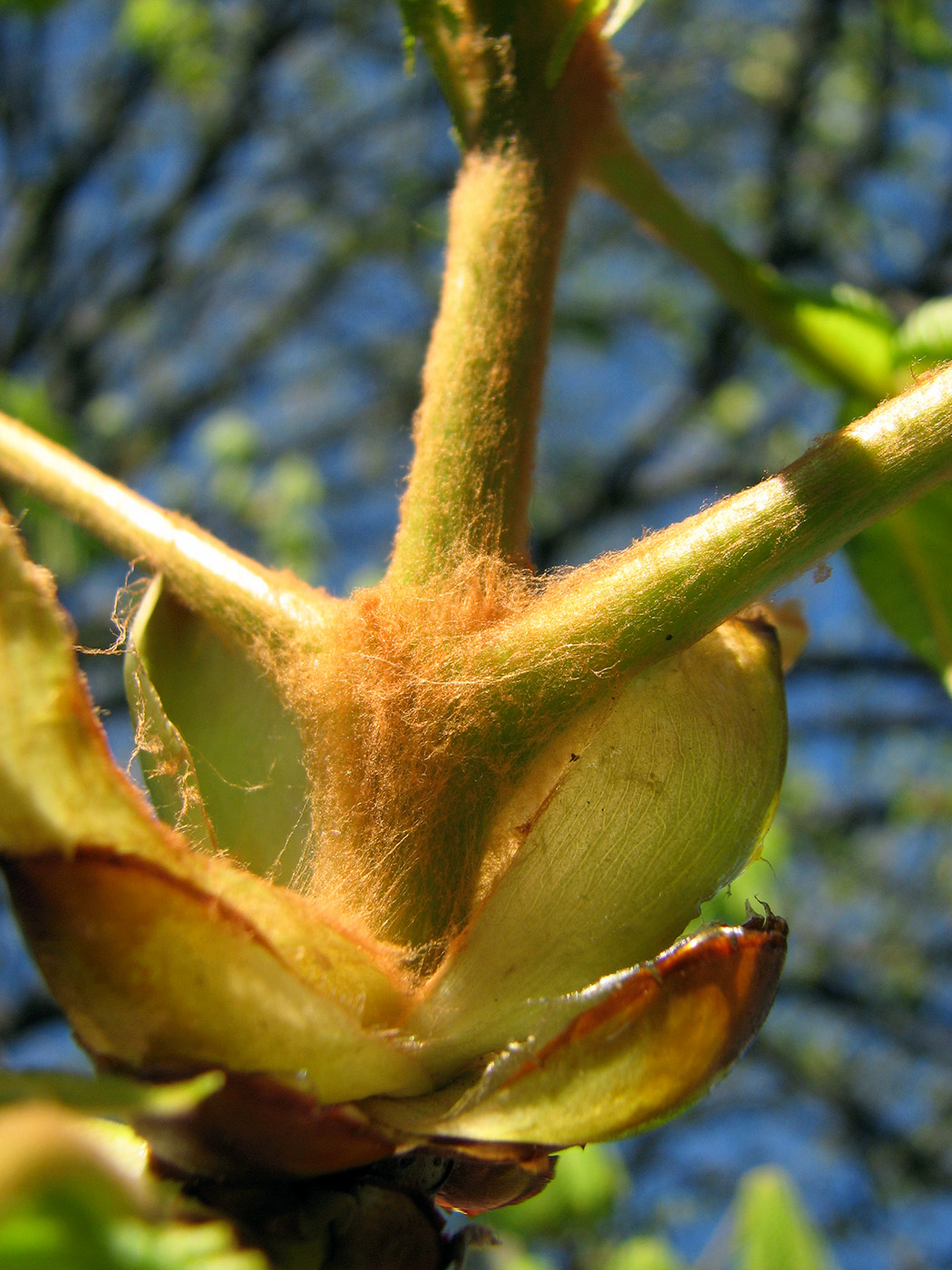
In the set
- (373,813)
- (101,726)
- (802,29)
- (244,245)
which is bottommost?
(373,813)

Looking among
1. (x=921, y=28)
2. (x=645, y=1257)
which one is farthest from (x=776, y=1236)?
(x=921, y=28)

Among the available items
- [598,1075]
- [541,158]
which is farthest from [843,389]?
[598,1075]

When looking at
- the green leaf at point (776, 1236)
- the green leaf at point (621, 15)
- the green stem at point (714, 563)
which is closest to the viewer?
the green stem at point (714, 563)

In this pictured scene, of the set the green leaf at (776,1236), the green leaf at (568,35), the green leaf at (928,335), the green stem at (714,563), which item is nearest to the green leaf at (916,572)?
the green leaf at (928,335)

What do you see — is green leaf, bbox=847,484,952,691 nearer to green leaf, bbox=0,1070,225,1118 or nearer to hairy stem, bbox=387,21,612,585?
hairy stem, bbox=387,21,612,585

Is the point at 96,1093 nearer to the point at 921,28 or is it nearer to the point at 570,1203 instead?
the point at 570,1203

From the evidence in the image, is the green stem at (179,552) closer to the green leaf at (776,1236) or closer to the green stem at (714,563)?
the green stem at (714,563)

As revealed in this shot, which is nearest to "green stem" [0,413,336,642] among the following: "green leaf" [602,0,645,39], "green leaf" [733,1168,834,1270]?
"green leaf" [602,0,645,39]

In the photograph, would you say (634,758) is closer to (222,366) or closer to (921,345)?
(921,345)
